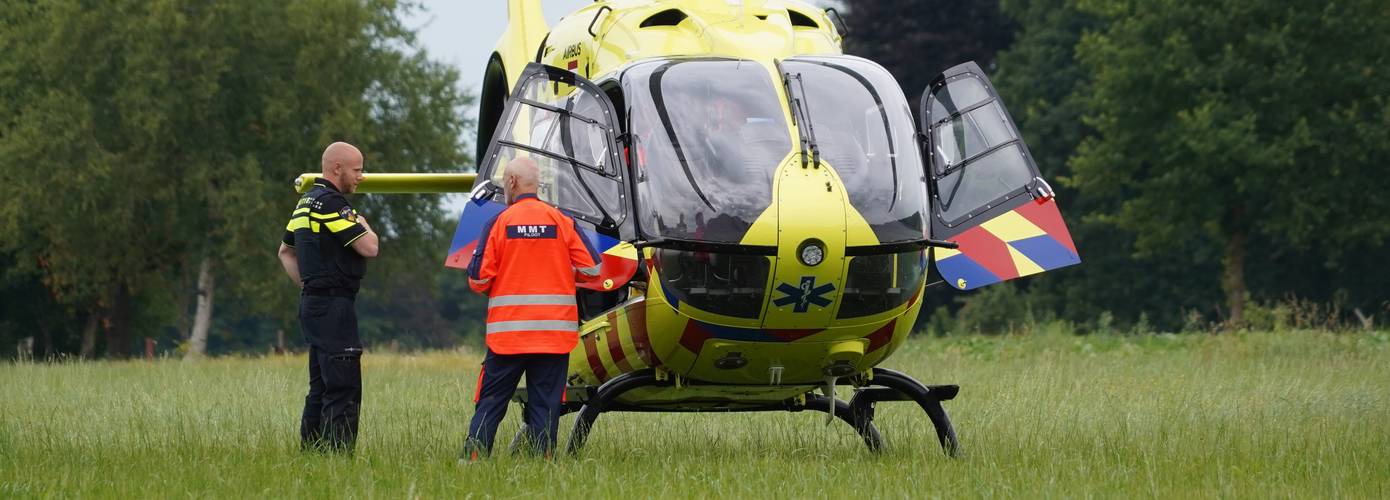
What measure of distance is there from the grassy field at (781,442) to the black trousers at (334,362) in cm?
16

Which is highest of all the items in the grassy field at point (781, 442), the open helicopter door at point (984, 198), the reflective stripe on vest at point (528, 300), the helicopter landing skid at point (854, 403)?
the open helicopter door at point (984, 198)

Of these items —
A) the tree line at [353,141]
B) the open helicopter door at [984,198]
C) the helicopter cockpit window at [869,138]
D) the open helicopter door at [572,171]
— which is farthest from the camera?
the tree line at [353,141]

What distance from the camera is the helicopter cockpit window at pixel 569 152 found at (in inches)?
355

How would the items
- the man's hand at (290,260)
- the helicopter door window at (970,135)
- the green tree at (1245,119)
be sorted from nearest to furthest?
the man's hand at (290,260) → the helicopter door window at (970,135) → the green tree at (1245,119)

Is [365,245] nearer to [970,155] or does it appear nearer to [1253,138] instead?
[970,155]

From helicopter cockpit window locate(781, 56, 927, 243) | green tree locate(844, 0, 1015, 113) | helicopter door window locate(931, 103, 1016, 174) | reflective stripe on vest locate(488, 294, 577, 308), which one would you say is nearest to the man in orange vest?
reflective stripe on vest locate(488, 294, 577, 308)

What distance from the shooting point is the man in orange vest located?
841 cm

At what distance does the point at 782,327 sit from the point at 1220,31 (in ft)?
105

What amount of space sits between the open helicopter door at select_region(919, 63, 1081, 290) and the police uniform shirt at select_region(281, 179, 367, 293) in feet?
9.93

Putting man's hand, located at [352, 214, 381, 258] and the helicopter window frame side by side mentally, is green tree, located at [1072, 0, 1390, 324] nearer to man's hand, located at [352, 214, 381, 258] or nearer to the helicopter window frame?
the helicopter window frame

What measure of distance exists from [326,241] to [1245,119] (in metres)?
31.7

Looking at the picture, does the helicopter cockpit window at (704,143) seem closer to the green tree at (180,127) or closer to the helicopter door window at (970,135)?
the helicopter door window at (970,135)

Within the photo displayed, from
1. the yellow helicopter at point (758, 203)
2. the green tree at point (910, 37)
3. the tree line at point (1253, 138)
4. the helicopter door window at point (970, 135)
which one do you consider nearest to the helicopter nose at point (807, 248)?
the yellow helicopter at point (758, 203)

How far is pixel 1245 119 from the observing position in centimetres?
3750
